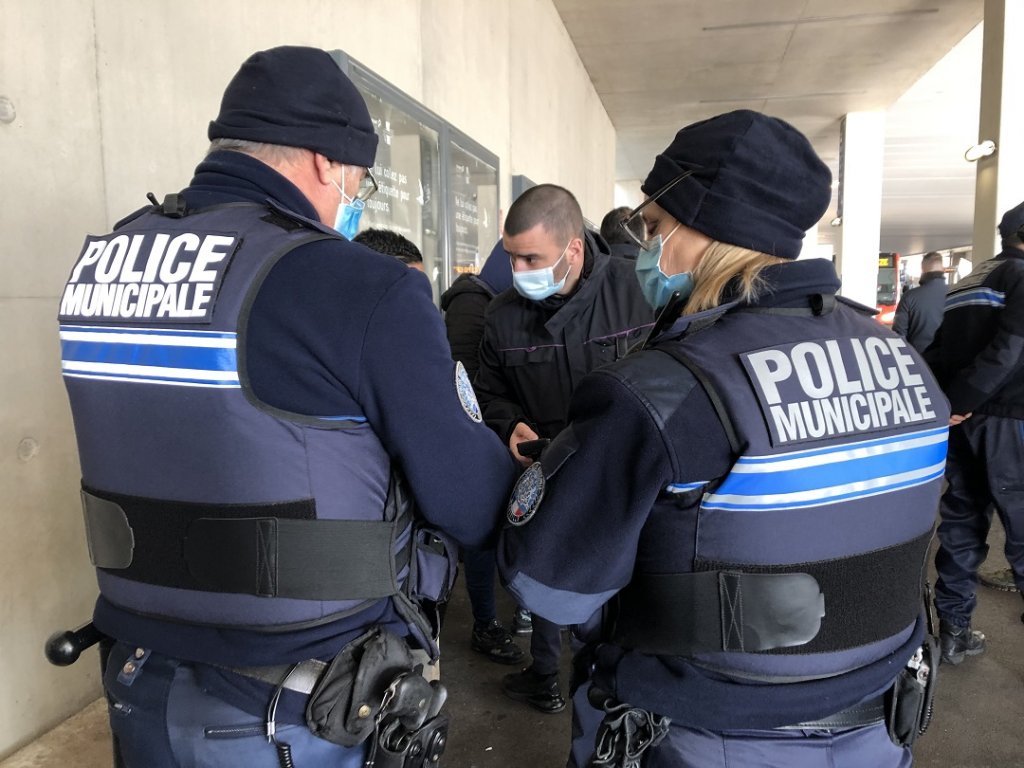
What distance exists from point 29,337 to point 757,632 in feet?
6.24

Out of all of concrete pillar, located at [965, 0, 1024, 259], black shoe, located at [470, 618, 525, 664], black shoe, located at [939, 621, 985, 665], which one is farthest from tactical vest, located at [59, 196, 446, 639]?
concrete pillar, located at [965, 0, 1024, 259]

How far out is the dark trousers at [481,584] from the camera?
2852mm

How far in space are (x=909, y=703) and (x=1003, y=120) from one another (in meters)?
6.28

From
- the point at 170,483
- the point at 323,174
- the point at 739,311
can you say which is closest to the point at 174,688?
the point at 170,483

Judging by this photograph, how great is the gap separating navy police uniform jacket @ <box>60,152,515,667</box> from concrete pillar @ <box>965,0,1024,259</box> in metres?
6.22

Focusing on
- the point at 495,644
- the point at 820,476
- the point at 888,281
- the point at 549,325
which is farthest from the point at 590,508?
the point at 888,281

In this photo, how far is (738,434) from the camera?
99cm

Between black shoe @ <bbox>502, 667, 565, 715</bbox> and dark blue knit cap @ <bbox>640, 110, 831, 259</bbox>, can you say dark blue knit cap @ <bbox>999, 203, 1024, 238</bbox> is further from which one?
black shoe @ <bbox>502, 667, 565, 715</bbox>

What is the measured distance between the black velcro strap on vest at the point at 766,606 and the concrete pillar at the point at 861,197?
12.4 meters

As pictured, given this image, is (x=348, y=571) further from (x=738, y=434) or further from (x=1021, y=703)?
(x=1021, y=703)

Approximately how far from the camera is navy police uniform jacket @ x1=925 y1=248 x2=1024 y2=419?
287 cm

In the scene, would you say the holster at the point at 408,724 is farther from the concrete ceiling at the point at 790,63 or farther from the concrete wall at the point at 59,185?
the concrete ceiling at the point at 790,63

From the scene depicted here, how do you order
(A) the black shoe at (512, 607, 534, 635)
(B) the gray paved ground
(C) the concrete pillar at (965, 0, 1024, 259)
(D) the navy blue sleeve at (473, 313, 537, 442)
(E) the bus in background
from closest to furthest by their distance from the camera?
(B) the gray paved ground < (D) the navy blue sleeve at (473, 313, 537, 442) < (A) the black shoe at (512, 607, 534, 635) < (C) the concrete pillar at (965, 0, 1024, 259) < (E) the bus in background

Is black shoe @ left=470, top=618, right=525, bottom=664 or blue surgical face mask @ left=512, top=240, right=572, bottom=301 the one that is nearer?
blue surgical face mask @ left=512, top=240, right=572, bottom=301
